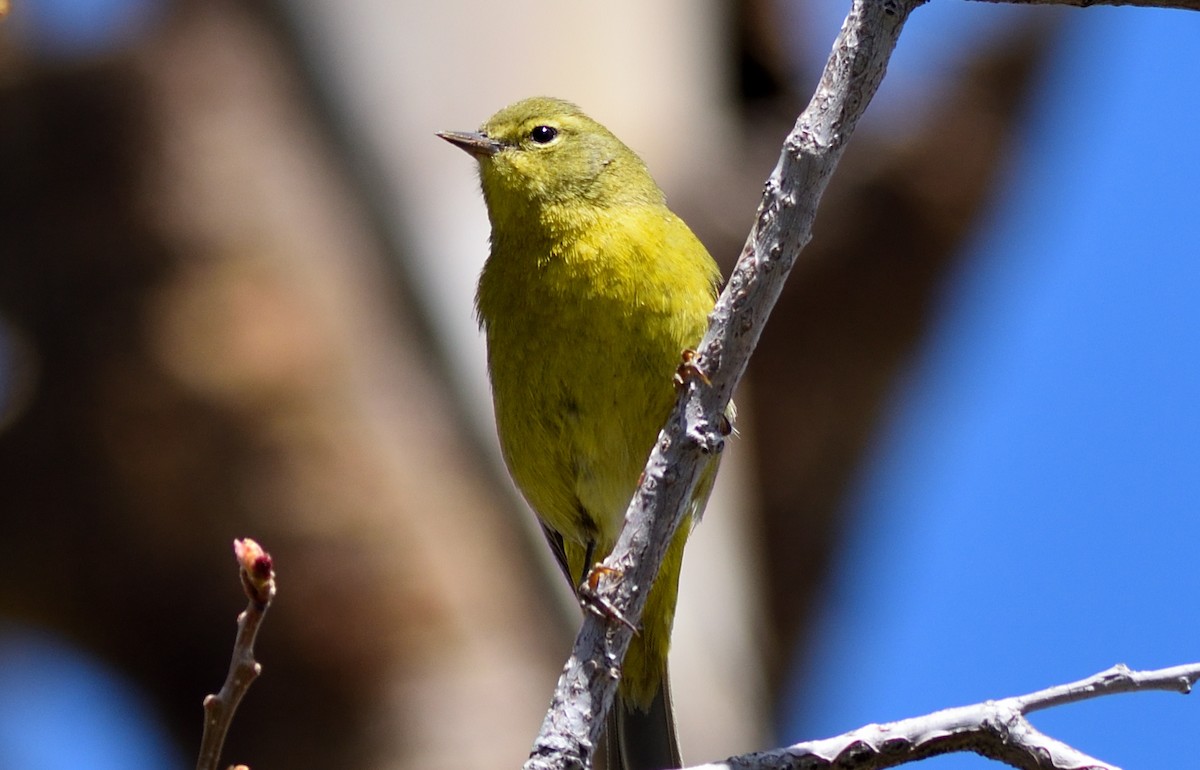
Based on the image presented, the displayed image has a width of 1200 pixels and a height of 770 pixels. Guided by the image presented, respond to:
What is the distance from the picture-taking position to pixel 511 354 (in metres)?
4.36

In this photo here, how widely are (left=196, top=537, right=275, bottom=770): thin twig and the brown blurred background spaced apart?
7.07m

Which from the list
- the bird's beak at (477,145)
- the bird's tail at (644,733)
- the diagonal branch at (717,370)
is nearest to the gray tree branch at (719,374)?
the diagonal branch at (717,370)

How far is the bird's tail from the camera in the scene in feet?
14.7

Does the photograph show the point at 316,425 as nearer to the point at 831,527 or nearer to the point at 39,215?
the point at 39,215

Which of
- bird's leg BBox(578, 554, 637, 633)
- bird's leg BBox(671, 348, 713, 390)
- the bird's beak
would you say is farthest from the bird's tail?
the bird's beak

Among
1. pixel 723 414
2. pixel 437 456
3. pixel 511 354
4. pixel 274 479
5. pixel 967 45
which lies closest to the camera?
pixel 723 414

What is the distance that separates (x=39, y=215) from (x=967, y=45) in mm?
7568

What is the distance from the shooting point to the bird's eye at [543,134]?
4961 mm

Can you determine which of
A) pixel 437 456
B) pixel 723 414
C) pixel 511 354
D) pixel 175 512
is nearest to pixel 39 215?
pixel 175 512

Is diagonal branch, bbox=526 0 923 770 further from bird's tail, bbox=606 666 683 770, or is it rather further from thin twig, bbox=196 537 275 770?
bird's tail, bbox=606 666 683 770

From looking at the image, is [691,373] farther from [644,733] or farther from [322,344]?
A: [322,344]

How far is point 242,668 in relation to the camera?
1.92 meters

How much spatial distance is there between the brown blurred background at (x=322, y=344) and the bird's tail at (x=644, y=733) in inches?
175

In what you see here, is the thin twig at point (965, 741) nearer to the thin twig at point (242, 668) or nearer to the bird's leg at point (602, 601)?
the bird's leg at point (602, 601)
